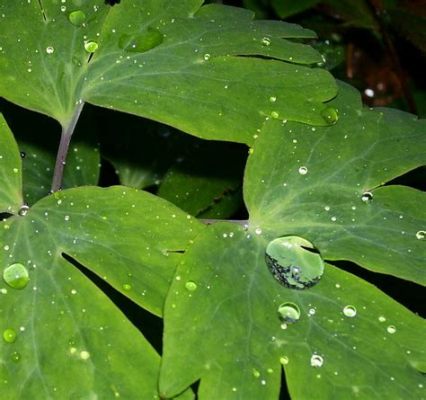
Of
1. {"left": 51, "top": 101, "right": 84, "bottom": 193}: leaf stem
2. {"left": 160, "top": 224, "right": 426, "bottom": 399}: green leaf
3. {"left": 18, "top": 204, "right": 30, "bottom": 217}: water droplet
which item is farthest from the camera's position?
{"left": 51, "top": 101, "right": 84, "bottom": 193}: leaf stem

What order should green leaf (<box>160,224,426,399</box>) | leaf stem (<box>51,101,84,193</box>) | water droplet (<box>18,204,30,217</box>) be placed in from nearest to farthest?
green leaf (<box>160,224,426,399</box>) < water droplet (<box>18,204,30,217</box>) < leaf stem (<box>51,101,84,193</box>)

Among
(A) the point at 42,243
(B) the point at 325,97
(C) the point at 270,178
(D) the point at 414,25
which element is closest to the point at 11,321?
(A) the point at 42,243

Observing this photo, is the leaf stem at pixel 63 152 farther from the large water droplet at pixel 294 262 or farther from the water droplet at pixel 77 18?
the large water droplet at pixel 294 262

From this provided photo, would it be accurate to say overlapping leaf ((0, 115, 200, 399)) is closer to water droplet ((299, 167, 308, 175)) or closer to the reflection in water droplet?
the reflection in water droplet

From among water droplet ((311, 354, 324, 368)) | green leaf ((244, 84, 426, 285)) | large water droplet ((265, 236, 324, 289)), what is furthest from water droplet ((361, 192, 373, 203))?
water droplet ((311, 354, 324, 368))

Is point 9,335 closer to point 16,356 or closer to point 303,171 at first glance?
point 16,356

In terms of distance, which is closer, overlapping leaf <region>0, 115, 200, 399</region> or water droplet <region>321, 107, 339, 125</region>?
overlapping leaf <region>0, 115, 200, 399</region>
